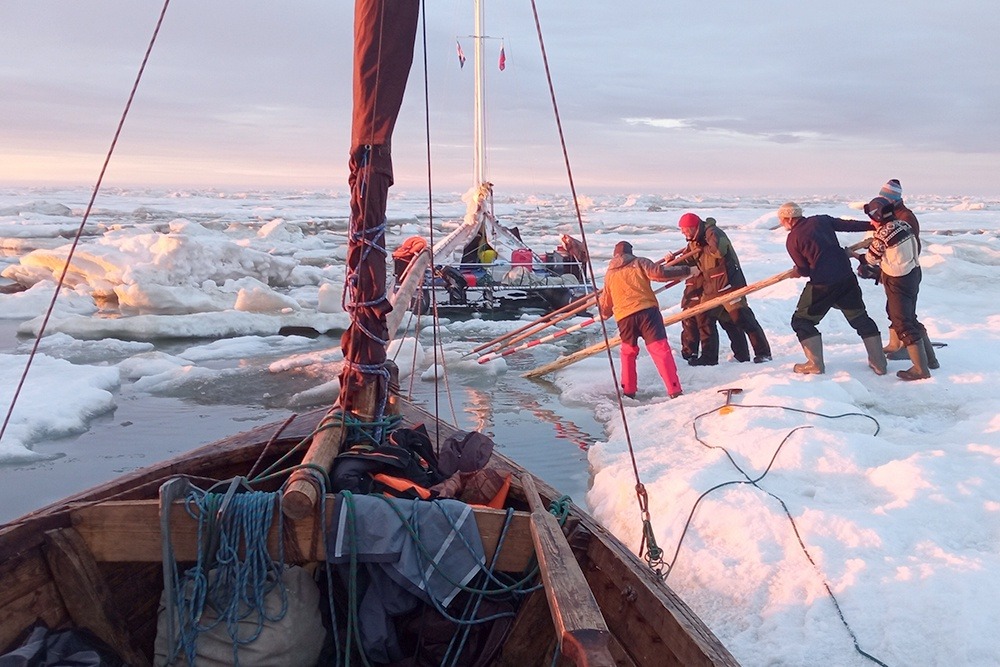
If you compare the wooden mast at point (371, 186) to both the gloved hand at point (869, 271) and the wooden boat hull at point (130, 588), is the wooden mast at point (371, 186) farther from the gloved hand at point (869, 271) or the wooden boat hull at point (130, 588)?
the gloved hand at point (869, 271)

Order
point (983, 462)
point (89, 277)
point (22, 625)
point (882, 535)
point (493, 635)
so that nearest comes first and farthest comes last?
point (22, 625)
point (493, 635)
point (882, 535)
point (983, 462)
point (89, 277)

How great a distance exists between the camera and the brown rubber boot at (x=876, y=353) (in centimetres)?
717

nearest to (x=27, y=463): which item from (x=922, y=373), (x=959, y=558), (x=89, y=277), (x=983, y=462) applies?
(x=959, y=558)

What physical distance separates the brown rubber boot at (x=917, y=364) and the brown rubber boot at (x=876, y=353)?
0.82 ft

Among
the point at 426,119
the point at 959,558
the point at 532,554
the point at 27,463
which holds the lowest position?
the point at 27,463

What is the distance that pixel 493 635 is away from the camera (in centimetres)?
281

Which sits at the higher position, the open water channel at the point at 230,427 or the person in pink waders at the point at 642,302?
the person in pink waders at the point at 642,302

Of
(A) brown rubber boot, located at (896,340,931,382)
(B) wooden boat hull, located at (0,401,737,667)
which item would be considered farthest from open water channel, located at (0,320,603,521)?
(A) brown rubber boot, located at (896,340,931,382)

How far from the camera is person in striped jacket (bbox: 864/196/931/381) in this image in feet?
22.2

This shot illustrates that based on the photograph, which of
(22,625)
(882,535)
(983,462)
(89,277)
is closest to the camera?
(22,625)

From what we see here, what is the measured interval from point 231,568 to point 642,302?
5497 mm

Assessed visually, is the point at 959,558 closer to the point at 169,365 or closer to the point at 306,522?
the point at 306,522

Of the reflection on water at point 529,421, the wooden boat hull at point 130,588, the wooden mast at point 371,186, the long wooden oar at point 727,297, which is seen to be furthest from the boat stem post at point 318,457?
the long wooden oar at point 727,297

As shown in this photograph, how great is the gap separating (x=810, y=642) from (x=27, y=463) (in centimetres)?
624
